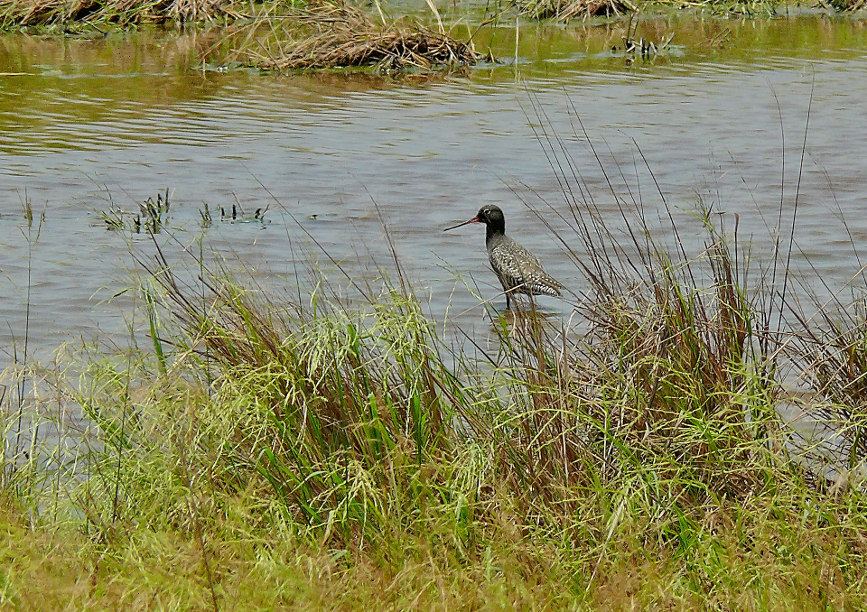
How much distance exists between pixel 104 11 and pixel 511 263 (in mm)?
13376

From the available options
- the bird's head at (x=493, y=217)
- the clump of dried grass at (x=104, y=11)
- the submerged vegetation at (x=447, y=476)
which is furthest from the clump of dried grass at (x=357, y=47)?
the submerged vegetation at (x=447, y=476)

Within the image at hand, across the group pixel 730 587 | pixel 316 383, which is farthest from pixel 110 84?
pixel 730 587

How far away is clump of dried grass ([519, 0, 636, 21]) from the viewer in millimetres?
19922

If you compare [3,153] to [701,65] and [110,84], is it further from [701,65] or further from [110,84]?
[701,65]

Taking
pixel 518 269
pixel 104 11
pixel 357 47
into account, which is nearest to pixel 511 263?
pixel 518 269

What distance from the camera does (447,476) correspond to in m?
3.83

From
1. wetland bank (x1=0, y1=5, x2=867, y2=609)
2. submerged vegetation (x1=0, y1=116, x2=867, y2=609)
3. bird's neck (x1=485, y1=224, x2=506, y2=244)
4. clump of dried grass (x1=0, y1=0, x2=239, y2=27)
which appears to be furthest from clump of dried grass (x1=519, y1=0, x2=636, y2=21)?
submerged vegetation (x1=0, y1=116, x2=867, y2=609)

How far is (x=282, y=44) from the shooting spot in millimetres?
17828

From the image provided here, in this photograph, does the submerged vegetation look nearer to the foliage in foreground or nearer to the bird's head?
the foliage in foreground

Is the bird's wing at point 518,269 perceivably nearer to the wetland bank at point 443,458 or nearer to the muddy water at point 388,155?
the muddy water at point 388,155

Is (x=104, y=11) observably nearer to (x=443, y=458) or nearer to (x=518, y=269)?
(x=518, y=269)

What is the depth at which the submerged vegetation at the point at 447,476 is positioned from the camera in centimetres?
327

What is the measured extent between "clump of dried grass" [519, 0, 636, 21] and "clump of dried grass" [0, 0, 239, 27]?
4.15 metres

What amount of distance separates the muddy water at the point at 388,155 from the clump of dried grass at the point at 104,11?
2.21ft
